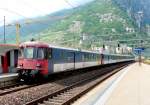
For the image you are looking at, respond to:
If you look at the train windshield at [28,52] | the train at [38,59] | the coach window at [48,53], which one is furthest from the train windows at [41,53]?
the train windshield at [28,52]

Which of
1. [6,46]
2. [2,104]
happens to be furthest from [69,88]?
[6,46]

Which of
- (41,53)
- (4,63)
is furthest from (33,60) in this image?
(4,63)

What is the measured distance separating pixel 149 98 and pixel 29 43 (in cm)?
1197

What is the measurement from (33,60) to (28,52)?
106 cm

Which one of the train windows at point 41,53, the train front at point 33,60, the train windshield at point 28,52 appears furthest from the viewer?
the train windshield at point 28,52

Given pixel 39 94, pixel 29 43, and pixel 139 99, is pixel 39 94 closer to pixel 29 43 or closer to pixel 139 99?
pixel 139 99

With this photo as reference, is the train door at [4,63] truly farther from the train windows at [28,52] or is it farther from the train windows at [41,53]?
the train windows at [41,53]

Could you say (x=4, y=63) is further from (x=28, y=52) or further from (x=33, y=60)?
(x=33, y=60)

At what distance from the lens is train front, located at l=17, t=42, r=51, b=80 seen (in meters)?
27.2

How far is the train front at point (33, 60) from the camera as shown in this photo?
27.2 m

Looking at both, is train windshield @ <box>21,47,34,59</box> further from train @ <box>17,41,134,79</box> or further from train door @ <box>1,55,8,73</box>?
train door @ <box>1,55,8,73</box>

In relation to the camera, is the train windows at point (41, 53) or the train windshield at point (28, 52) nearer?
the train windows at point (41, 53)

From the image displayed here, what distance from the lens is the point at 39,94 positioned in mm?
19984

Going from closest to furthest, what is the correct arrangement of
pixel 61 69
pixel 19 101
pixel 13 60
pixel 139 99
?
pixel 19 101, pixel 139 99, pixel 61 69, pixel 13 60
